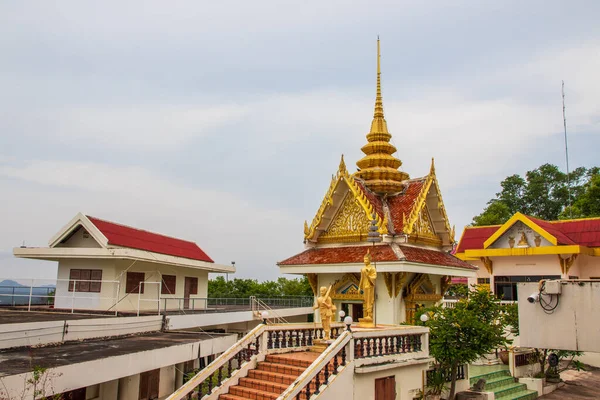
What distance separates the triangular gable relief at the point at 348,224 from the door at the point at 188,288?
229 inches

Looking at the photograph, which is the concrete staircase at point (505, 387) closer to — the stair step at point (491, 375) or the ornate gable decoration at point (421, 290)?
the stair step at point (491, 375)

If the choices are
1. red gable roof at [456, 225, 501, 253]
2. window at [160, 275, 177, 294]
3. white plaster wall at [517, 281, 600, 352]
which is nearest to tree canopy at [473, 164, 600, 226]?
red gable roof at [456, 225, 501, 253]

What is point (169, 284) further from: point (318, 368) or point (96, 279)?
point (318, 368)

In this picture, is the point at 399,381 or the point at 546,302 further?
the point at 399,381

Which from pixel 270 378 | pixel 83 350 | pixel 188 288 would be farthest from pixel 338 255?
pixel 83 350

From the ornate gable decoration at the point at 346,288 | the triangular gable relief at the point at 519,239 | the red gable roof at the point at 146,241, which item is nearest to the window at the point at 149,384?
the red gable roof at the point at 146,241

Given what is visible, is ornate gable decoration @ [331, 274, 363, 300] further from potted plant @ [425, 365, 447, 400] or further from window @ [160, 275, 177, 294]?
window @ [160, 275, 177, 294]

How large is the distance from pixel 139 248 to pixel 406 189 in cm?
1051

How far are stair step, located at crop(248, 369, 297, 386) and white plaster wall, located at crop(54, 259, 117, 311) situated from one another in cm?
821

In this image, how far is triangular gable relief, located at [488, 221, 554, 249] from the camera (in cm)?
2558

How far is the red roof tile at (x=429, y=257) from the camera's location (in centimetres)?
1835

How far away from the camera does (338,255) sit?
1961cm

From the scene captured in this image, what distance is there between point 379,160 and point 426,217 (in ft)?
9.79

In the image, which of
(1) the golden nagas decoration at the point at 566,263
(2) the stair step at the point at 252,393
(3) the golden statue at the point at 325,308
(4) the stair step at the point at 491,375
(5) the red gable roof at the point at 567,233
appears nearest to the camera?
(2) the stair step at the point at 252,393
